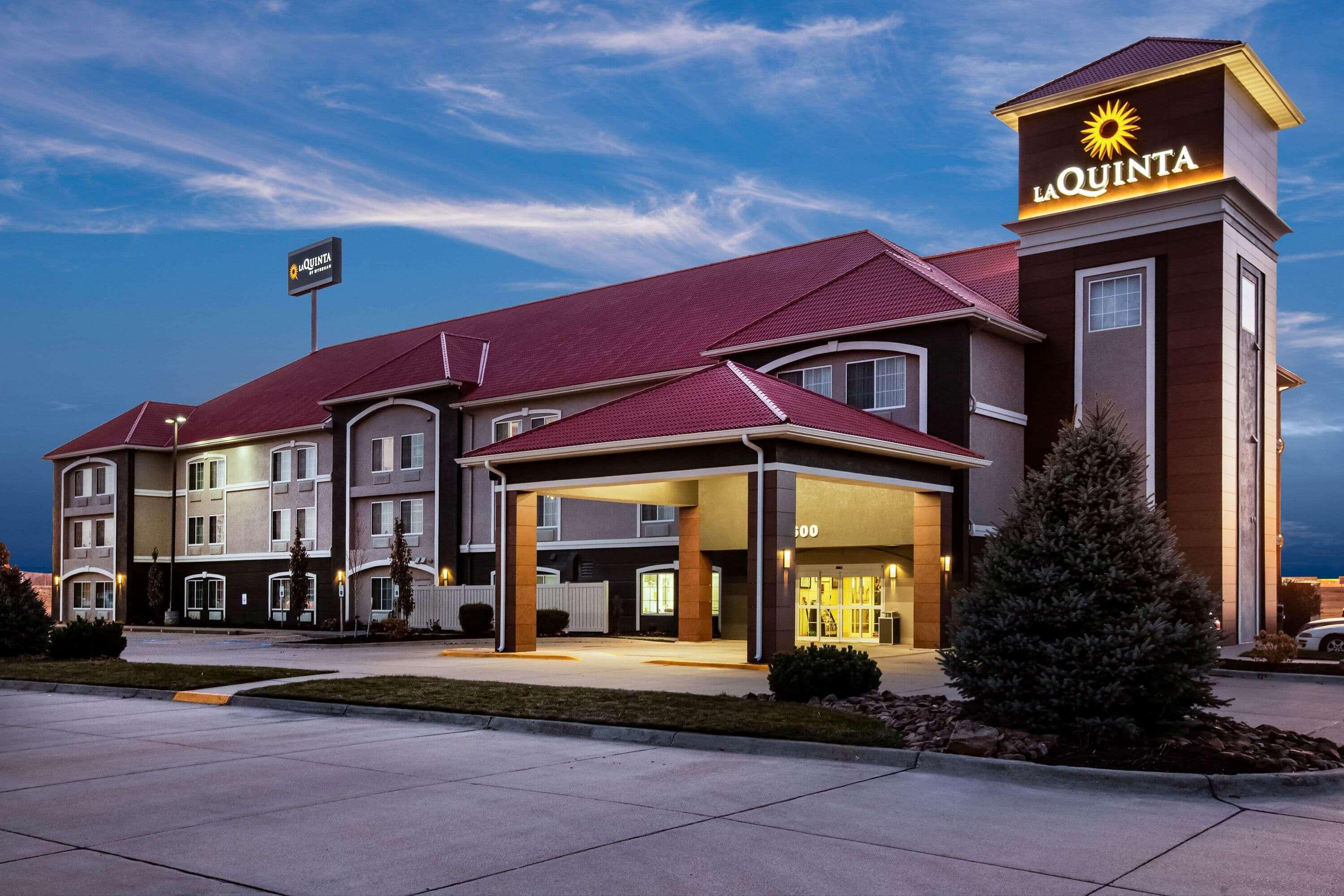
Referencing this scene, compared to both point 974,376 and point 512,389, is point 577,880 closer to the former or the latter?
point 974,376

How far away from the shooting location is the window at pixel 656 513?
40.1 metres

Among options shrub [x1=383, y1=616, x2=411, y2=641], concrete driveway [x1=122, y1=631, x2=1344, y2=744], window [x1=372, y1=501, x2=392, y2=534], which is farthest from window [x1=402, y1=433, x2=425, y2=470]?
concrete driveway [x1=122, y1=631, x2=1344, y2=744]

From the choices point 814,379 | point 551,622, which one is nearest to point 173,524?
point 551,622

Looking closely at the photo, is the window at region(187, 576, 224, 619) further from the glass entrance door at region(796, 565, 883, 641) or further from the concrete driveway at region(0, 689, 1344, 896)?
the concrete driveway at region(0, 689, 1344, 896)

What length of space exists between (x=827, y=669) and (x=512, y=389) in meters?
28.9

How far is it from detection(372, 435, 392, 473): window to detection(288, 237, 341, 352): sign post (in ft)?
83.2

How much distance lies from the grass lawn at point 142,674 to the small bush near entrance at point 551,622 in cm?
1481

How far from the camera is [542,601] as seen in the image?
4119 centimetres

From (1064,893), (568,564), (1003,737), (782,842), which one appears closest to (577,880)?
(782,842)

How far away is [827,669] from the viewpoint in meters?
16.6

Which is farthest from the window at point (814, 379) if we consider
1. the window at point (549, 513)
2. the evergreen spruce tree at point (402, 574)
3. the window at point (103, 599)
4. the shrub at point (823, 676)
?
the window at point (103, 599)

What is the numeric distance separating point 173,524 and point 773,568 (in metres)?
42.8

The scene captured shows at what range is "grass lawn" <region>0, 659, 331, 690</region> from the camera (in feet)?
67.8

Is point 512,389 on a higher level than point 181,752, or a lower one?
higher
